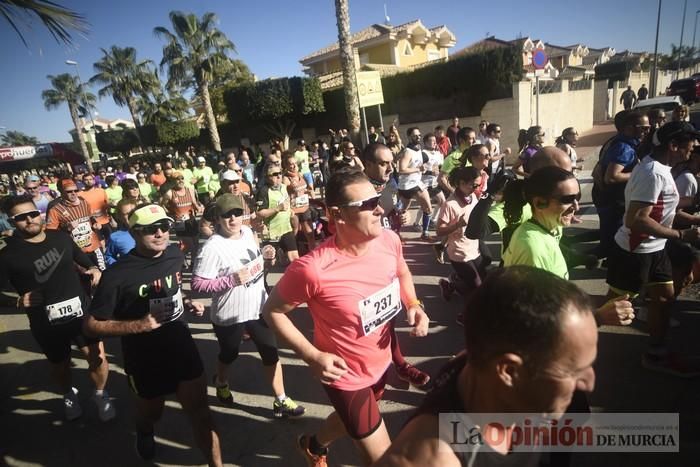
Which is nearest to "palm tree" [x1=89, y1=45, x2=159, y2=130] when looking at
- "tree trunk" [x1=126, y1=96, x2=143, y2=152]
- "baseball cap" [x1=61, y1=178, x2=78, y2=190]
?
"tree trunk" [x1=126, y1=96, x2=143, y2=152]

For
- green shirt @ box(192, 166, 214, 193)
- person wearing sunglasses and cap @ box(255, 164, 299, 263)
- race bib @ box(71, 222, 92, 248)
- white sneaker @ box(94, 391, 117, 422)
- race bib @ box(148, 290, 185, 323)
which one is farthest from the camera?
green shirt @ box(192, 166, 214, 193)

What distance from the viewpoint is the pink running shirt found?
2045mm

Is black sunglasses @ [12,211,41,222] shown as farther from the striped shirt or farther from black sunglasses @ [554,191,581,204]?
black sunglasses @ [554,191,581,204]

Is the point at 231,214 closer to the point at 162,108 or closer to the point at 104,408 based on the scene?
the point at 104,408

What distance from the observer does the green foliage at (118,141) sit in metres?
39.1

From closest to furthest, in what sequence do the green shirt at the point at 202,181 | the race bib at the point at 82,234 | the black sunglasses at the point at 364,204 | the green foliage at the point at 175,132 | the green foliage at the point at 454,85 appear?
1. the black sunglasses at the point at 364,204
2. the race bib at the point at 82,234
3. the green shirt at the point at 202,181
4. the green foliage at the point at 454,85
5. the green foliage at the point at 175,132

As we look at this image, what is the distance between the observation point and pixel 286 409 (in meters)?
3.30

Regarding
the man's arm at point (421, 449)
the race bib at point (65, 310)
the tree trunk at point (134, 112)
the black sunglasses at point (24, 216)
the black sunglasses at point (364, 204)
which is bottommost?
the race bib at point (65, 310)

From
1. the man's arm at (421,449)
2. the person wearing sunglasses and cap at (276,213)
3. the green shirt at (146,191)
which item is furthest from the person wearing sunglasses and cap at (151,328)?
the green shirt at (146,191)

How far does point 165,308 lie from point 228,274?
576mm

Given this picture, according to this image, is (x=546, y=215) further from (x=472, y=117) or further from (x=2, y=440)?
(x=472, y=117)

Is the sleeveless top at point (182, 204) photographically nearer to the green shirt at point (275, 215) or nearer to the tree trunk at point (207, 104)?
the green shirt at point (275, 215)

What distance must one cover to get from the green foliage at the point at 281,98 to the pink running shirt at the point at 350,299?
22.7 metres

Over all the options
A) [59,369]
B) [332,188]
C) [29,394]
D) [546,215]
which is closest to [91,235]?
[29,394]
